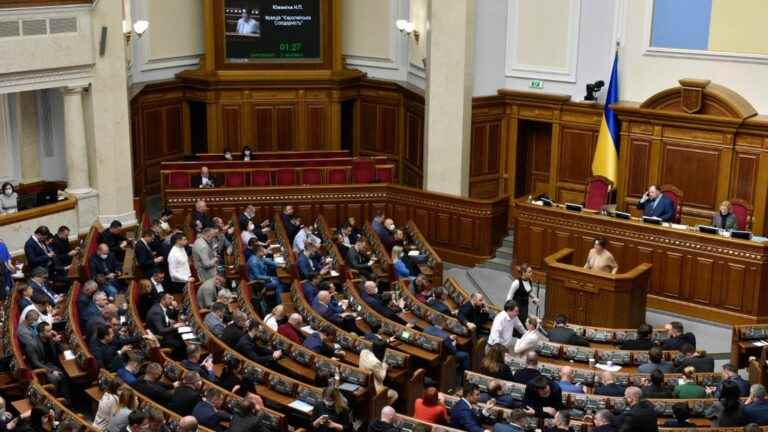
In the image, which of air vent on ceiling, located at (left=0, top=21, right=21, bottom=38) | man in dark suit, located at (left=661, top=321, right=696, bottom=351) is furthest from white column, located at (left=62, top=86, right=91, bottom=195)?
man in dark suit, located at (left=661, top=321, right=696, bottom=351)

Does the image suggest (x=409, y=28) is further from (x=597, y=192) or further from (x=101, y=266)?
(x=101, y=266)

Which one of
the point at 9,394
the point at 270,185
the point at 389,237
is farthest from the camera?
the point at 270,185

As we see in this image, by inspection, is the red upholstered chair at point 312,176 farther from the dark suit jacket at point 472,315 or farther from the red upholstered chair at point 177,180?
the dark suit jacket at point 472,315

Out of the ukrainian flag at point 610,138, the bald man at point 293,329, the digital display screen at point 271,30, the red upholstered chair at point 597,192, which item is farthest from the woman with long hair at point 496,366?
the digital display screen at point 271,30

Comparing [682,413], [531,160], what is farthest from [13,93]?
[682,413]

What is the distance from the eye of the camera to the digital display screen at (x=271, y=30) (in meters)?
21.0

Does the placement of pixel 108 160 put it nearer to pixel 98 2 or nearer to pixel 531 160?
pixel 98 2

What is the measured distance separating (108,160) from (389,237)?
4.80 m

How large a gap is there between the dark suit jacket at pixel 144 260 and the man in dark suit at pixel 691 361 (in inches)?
287

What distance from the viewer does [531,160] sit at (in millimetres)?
19250

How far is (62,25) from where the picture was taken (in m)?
16.4

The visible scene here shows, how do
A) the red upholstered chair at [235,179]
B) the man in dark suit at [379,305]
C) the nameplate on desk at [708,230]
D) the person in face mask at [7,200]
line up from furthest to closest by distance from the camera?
the red upholstered chair at [235,179] < the person in face mask at [7,200] < the nameplate on desk at [708,230] < the man in dark suit at [379,305]

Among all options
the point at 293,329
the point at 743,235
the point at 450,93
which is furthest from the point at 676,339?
the point at 450,93

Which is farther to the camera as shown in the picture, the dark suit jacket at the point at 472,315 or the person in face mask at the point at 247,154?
the person in face mask at the point at 247,154
